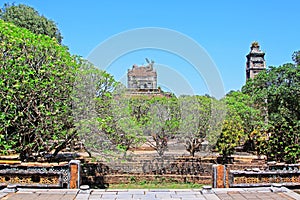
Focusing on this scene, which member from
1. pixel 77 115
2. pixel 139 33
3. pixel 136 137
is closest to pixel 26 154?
pixel 77 115

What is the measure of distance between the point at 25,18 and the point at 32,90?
13.6 meters

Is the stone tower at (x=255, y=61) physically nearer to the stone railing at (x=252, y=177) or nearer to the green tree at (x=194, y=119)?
the green tree at (x=194, y=119)

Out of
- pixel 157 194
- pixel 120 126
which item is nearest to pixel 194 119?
pixel 120 126

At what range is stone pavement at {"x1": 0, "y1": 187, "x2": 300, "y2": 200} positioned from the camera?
22.7ft

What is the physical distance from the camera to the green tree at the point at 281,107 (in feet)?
35.7

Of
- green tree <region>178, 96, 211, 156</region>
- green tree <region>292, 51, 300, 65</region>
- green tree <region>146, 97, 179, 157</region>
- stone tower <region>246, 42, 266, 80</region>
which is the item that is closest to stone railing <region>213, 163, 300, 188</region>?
green tree <region>178, 96, 211, 156</region>

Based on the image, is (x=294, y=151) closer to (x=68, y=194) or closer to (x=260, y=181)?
(x=260, y=181)

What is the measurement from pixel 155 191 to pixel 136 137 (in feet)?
11.7

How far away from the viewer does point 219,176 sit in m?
7.82

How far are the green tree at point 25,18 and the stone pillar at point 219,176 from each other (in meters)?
15.9

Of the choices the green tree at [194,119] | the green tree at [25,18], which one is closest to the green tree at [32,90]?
the green tree at [194,119]

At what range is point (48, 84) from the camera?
27.3 feet

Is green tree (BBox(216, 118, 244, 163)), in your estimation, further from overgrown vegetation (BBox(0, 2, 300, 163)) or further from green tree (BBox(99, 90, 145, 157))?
green tree (BBox(99, 90, 145, 157))

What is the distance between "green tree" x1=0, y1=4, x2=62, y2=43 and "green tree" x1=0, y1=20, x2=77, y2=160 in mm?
12468
